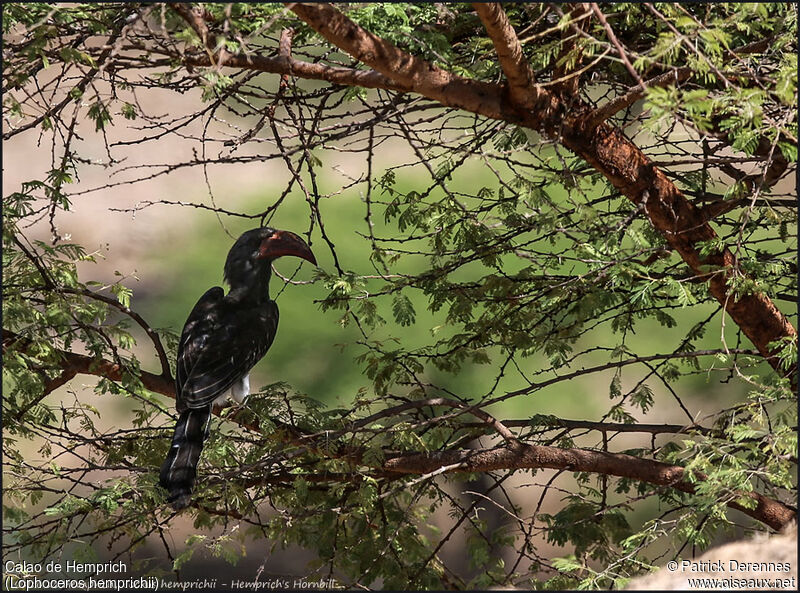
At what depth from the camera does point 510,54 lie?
1914 millimetres

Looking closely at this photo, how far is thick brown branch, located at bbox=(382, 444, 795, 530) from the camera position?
241cm

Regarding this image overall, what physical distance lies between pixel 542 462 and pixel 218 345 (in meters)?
0.89

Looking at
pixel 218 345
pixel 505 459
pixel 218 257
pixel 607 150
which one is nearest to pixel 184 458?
pixel 218 345

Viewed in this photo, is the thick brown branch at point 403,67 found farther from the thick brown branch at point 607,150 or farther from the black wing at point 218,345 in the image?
the black wing at point 218,345

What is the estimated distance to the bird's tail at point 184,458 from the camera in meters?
2.02

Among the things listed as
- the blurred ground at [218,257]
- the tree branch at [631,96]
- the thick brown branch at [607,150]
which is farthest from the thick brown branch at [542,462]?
the blurred ground at [218,257]

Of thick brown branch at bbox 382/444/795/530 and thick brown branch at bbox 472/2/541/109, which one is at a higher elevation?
thick brown branch at bbox 472/2/541/109

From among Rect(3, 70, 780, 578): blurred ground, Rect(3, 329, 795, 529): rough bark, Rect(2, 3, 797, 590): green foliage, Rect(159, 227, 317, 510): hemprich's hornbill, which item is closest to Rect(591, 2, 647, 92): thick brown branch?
Rect(2, 3, 797, 590): green foliage

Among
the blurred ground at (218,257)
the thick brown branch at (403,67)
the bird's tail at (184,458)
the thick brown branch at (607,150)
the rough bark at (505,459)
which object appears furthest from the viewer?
the blurred ground at (218,257)

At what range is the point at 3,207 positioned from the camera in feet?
6.75

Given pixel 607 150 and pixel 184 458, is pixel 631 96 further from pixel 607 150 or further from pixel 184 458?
pixel 184 458

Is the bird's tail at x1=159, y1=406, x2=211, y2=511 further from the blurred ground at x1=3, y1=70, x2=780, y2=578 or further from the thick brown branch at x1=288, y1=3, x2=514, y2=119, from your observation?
the blurred ground at x1=3, y1=70, x2=780, y2=578

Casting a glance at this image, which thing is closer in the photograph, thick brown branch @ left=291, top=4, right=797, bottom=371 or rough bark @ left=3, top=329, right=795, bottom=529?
thick brown branch @ left=291, top=4, right=797, bottom=371

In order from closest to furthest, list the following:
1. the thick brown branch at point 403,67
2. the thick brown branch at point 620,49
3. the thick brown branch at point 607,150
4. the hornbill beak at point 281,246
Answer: the thick brown branch at point 620,49 < the thick brown branch at point 403,67 < the thick brown branch at point 607,150 < the hornbill beak at point 281,246
